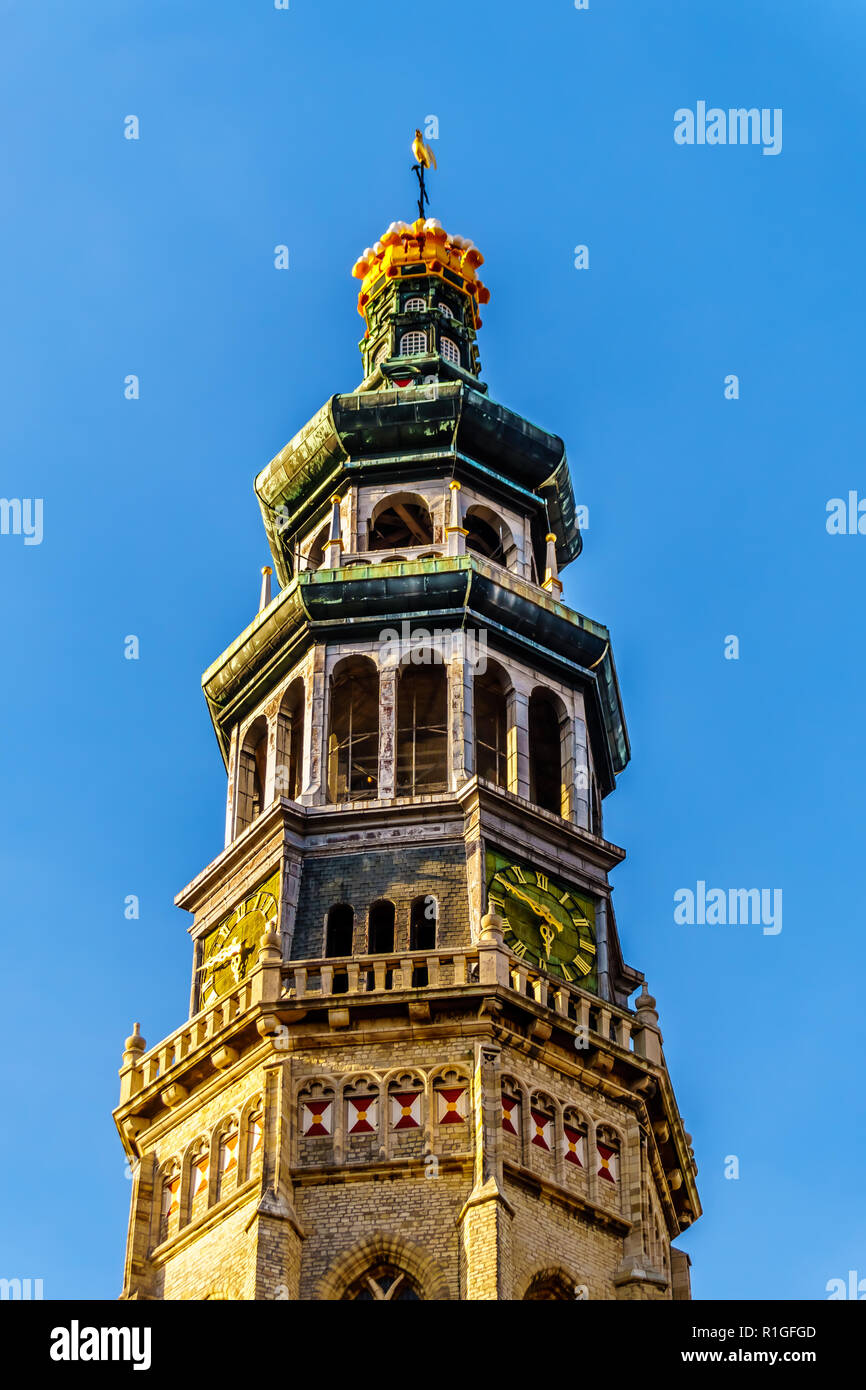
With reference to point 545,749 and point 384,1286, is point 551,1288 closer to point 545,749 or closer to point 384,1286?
point 384,1286

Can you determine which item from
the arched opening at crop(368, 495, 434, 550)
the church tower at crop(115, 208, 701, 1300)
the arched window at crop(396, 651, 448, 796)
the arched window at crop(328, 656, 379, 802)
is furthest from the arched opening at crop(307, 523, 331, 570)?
the arched window at crop(396, 651, 448, 796)

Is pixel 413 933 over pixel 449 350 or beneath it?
beneath

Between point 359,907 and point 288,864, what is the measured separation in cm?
164

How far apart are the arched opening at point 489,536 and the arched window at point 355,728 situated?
485cm

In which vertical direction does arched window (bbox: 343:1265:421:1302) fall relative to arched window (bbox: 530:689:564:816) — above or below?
below

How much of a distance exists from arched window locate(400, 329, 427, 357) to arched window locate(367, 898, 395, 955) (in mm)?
18693

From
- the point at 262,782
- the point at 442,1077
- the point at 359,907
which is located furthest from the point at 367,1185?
the point at 262,782

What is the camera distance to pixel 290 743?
5634 centimetres

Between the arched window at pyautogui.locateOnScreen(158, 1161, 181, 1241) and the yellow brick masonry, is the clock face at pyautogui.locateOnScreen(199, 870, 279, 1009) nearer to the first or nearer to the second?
the yellow brick masonry

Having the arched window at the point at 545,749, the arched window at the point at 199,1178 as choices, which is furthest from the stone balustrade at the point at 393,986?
the arched window at the point at 545,749

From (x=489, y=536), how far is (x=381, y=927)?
1259 centimetres

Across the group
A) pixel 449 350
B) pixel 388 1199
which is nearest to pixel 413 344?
pixel 449 350

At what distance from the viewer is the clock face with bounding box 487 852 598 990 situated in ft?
169
